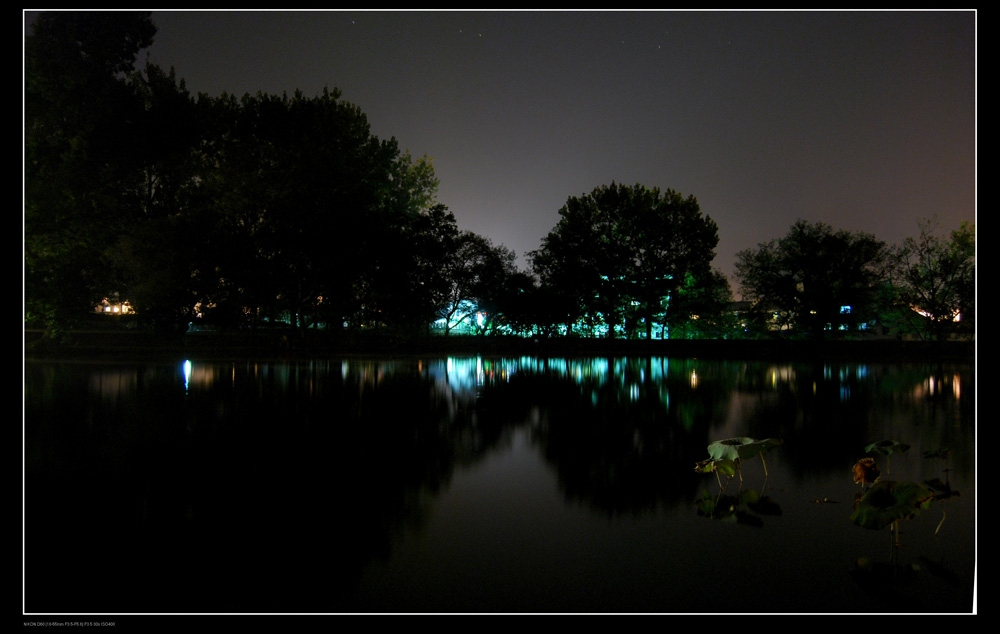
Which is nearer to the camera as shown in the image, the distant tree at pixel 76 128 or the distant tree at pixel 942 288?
the distant tree at pixel 76 128

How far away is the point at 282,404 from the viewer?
11227 mm

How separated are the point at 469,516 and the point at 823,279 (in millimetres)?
47861

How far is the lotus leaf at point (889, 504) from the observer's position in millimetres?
4195

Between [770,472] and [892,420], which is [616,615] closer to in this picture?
[770,472]

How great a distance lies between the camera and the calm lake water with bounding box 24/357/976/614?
3582 mm

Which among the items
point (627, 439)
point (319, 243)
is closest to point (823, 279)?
point (319, 243)

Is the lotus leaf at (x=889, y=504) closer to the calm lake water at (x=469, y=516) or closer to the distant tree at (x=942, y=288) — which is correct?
the calm lake water at (x=469, y=516)

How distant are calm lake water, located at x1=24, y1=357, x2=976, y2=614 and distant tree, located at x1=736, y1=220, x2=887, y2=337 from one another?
3913cm

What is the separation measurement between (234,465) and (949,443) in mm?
8000

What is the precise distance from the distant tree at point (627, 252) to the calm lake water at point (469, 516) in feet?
126

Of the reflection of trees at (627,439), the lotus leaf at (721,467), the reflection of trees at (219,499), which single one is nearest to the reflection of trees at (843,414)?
the reflection of trees at (627,439)

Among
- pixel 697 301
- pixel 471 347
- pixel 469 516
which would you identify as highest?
pixel 697 301

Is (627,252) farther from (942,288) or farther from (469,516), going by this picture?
(469,516)

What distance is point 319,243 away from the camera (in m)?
31.7
